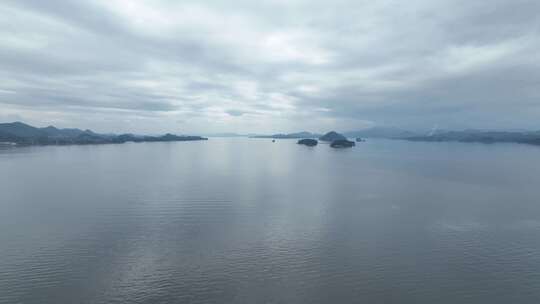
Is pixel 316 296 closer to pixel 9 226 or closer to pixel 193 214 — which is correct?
pixel 193 214

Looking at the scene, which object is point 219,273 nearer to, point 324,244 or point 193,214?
point 324,244

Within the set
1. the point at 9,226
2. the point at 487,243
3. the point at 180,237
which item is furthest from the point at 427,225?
the point at 9,226

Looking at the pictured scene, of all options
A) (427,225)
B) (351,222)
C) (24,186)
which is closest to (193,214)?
(351,222)

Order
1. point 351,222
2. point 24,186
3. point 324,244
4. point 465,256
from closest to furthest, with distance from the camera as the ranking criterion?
point 465,256 < point 324,244 < point 351,222 < point 24,186

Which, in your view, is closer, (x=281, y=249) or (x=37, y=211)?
(x=281, y=249)

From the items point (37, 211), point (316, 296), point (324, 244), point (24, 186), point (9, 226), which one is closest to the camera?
point (316, 296)

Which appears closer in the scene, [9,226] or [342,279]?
[342,279]
